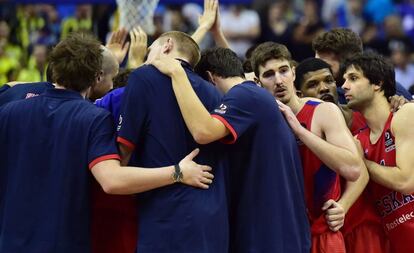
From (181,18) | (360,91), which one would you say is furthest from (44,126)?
(181,18)

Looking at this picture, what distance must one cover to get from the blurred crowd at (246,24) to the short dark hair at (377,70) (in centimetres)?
709

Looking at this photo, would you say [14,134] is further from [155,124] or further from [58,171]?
[155,124]

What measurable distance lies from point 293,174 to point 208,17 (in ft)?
8.53

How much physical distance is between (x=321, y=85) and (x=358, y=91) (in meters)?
0.44

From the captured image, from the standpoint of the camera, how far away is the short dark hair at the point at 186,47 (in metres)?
6.07

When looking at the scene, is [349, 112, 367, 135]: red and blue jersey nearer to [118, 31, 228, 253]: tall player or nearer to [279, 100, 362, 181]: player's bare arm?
[279, 100, 362, 181]: player's bare arm

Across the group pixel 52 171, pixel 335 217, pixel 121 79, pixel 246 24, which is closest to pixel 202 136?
pixel 52 171

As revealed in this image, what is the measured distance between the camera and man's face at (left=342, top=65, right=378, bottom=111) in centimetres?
677

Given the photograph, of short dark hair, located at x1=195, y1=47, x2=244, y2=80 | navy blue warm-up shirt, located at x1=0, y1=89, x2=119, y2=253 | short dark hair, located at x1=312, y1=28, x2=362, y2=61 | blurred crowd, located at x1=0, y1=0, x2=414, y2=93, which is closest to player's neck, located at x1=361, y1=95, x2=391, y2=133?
short dark hair, located at x1=195, y1=47, x2=244, y2=80

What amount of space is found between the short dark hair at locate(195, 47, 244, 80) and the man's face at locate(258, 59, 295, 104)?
373 millimetres

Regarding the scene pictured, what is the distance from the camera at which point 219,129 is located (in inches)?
227

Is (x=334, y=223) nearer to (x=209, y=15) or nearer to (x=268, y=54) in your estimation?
(x=268, y=54)

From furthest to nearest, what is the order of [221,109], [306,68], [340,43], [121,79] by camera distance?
[340,43] < [306,68] < [121,79] < [221,109]

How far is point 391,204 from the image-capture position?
6809 millimetres
